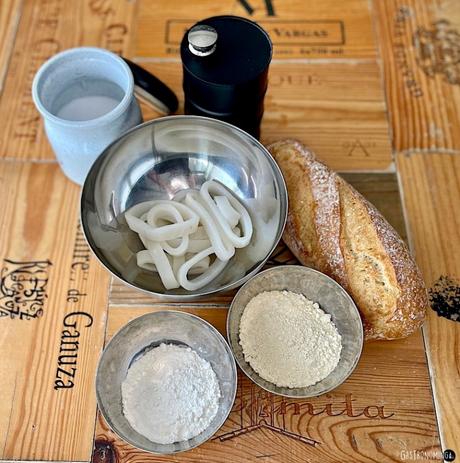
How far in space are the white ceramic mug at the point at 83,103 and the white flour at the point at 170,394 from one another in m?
0.28

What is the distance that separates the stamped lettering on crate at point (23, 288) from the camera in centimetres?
73

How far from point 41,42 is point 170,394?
0.62 meters

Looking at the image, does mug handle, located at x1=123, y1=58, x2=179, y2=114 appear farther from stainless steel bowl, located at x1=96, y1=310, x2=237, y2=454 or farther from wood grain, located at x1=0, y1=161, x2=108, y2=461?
stainless steel bowl, located at x1=96, y1=310, x2=237, y2=454

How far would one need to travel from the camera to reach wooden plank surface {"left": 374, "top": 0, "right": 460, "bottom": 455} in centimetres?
71

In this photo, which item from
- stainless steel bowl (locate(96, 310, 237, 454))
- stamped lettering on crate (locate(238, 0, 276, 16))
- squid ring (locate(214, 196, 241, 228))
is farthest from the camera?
stamped lettering on crate (locate(238, 0, 276, 16))

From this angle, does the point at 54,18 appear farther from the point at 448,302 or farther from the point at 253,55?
the point at 448,302

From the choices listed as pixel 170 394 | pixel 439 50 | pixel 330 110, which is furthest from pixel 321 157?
pixel 170 394

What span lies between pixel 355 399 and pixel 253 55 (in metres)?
0.43

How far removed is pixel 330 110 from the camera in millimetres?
885

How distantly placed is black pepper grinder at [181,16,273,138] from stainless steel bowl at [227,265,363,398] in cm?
22

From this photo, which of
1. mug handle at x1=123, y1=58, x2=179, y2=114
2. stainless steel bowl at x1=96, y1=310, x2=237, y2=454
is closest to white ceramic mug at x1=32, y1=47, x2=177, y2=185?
mug handle at x1=123, y1=58, x2=179, y2=114

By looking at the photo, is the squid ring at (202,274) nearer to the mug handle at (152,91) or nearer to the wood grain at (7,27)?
the mug handle at (152,91)

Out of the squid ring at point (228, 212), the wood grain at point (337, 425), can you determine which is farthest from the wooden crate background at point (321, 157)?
the squid ring at point (228, 212)

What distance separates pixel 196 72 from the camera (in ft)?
2.25
